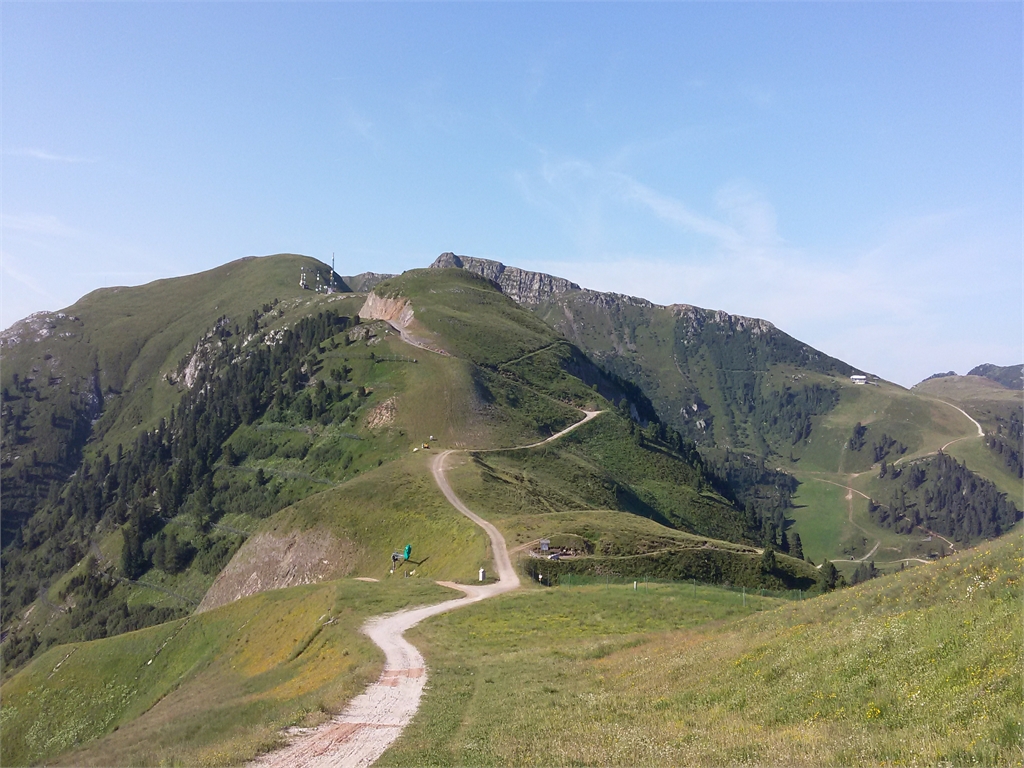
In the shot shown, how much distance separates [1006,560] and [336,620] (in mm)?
40319

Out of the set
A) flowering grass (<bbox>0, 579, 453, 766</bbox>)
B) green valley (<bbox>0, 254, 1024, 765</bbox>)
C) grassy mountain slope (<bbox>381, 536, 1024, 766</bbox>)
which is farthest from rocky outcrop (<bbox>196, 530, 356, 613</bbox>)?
grassy mountain slope (<bbox>381, 536, 1024, 766</bbox>)

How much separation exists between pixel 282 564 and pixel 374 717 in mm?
73145

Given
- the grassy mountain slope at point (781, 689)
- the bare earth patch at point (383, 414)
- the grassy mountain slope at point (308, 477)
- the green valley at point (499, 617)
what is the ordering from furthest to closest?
the bare earth patch at point (383, 414) < the grassy mountain slope at point (308, 477) < the green valley at point (499, 617) < the grassy mountain slope at point (781, 689)

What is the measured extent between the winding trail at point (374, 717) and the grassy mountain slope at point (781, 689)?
92 cm

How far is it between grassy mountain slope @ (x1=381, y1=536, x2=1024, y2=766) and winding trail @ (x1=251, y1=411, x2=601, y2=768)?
3.02 ft

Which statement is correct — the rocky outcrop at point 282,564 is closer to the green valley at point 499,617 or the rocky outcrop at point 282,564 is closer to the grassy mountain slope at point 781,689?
the green valley at point 499,617

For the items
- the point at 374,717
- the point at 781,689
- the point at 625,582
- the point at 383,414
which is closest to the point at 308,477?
the point at 383,414

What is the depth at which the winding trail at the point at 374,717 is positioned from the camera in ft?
78.1

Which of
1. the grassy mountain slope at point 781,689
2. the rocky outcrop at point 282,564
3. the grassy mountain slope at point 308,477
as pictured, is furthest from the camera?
the grassy mountain slope at point 308,477

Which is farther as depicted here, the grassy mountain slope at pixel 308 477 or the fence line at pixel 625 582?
the grassy mountain slope at pixel 308 477

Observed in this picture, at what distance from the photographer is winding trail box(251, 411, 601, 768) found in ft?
78.1

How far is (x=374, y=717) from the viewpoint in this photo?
1115 inches

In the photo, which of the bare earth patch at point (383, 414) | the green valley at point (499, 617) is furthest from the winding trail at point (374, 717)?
the bare earth patch at point (383, 414)

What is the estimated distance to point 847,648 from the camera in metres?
23.9
